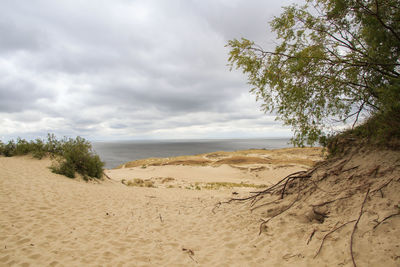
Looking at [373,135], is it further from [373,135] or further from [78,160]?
[78,160]

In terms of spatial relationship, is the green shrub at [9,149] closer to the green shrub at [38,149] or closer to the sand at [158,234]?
the green shrub at [38,149]

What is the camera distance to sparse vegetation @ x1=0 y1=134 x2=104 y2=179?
45.8 ft

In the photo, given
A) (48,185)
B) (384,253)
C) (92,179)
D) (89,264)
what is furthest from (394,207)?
(92,179)

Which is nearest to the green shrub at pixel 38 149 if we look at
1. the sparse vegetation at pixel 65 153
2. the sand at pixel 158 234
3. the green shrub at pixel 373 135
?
the sparse vegetation at pixel 65 153

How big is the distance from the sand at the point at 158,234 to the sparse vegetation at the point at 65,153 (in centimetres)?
423

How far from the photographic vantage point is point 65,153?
14.6 meters

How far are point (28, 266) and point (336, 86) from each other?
828cm

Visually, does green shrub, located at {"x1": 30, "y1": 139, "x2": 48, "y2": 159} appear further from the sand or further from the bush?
the sand

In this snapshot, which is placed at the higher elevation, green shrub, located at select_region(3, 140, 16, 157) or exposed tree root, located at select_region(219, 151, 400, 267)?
green shrub, located at select_region(3, 140, 16, 157)

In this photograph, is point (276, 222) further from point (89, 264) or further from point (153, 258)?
point (89, 264)

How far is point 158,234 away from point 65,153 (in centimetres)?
1214

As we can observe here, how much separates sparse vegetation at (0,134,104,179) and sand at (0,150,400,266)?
4234 millimetres

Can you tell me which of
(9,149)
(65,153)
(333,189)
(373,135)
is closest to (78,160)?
(65,153)

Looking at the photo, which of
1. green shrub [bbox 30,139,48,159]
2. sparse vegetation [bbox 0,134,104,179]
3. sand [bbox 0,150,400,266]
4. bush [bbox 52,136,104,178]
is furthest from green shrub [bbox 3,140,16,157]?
sand [bbox 0,150,400,266]
